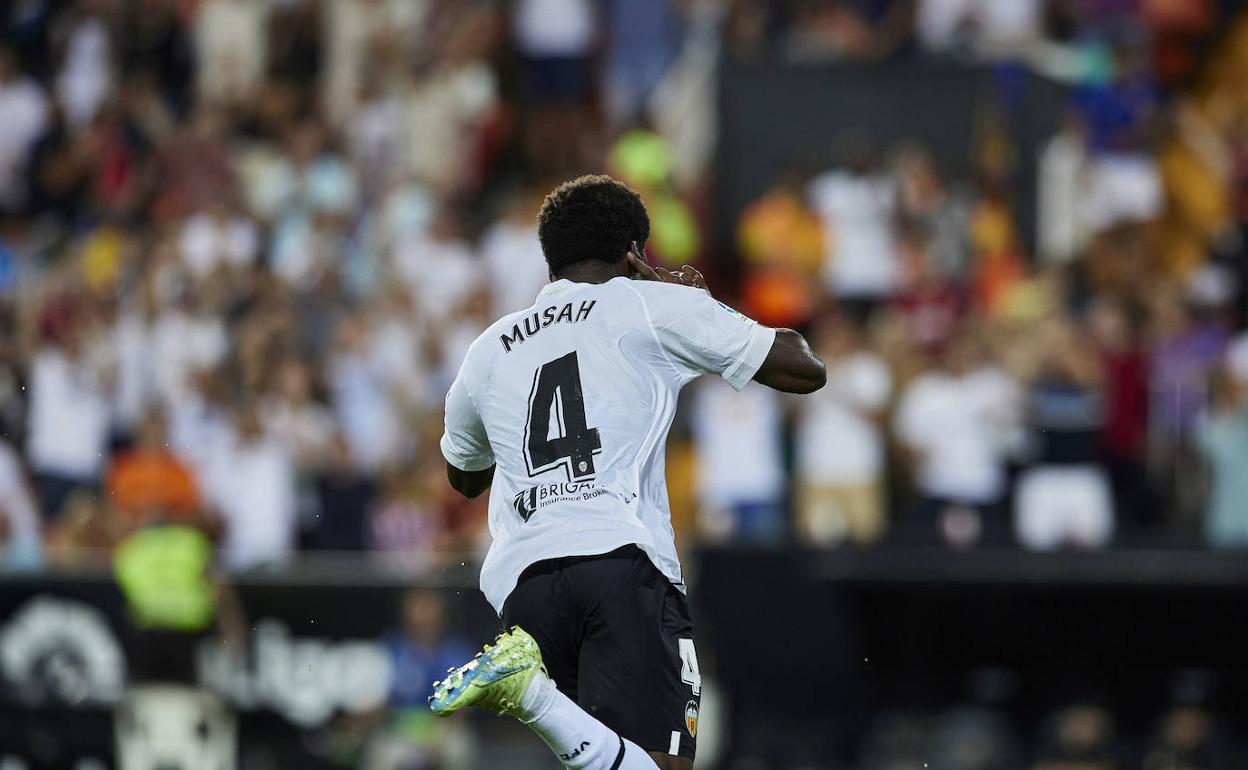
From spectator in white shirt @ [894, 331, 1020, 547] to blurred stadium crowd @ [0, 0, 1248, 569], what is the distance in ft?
0.07

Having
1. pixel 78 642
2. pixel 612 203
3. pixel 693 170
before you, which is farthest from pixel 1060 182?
pixel 612 203

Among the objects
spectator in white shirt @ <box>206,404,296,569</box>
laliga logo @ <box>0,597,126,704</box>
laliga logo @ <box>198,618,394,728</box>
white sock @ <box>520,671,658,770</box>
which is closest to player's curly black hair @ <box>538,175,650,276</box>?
white sock @ <box>520,671,658,770</box>

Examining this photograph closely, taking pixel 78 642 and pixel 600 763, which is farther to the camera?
pixel 78 642

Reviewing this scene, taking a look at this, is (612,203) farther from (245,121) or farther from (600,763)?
(245,121)

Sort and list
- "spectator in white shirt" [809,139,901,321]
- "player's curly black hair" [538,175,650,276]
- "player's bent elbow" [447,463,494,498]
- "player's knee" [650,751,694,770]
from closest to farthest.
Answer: "player's knee" [650,751,694,770] < "player's curly black hair" [538,175,650,276] < "player's bent elbow" [447,463,494,498] < "spectator in white shirt" [809,139,901,321]

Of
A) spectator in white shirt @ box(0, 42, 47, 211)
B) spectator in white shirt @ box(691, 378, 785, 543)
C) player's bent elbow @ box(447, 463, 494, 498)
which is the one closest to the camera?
player's bent elbow @ box(447, 463, 494, 498)

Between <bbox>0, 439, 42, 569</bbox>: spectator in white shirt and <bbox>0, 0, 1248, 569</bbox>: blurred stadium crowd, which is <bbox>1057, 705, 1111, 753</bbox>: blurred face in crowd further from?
<bbox>0, 439, 42, 569</bbox>: spectator in white shirt

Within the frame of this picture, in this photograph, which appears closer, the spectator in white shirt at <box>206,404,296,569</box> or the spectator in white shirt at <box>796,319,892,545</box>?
the spectator in white shirt at <box>796,319,892,545</box>

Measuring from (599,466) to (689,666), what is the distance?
68cm

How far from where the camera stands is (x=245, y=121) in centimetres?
1881

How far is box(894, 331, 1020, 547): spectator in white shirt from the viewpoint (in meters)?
14.6

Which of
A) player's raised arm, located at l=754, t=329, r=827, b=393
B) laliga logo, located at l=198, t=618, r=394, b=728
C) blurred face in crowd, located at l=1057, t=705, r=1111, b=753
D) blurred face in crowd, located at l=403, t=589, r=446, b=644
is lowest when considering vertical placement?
blurred face in crowd, located at l=1057, t=705, r=1111, b=753

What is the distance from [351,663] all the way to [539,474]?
8.18 meters

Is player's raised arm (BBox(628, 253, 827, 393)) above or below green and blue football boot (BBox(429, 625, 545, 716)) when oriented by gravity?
above
